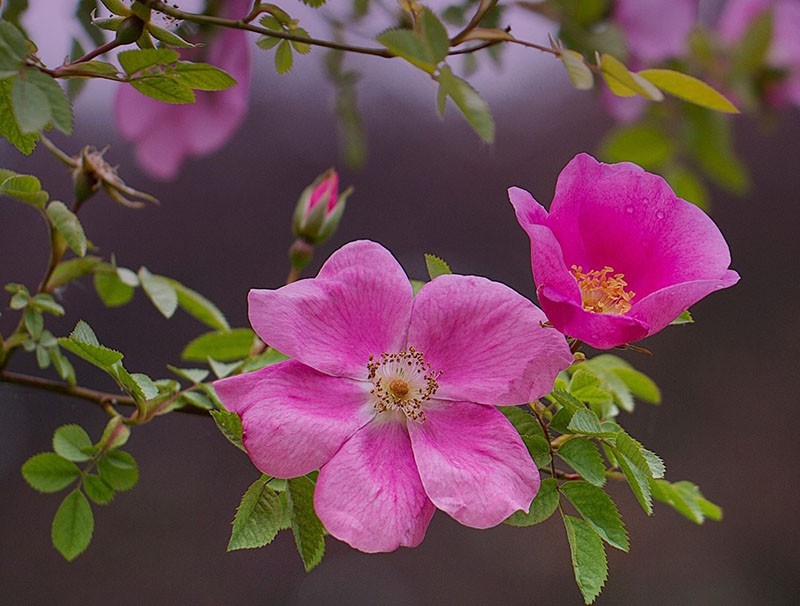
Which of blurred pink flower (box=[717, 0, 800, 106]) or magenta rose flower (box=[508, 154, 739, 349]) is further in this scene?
blurred pink flower (box=[717, 0, 800, 106])

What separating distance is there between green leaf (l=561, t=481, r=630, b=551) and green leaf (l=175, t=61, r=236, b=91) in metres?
0.18

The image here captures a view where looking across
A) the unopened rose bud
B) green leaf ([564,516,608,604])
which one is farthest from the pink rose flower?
green leaf ([564,516,608,604])

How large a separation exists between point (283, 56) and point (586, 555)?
208 mm

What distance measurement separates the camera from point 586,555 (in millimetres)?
300

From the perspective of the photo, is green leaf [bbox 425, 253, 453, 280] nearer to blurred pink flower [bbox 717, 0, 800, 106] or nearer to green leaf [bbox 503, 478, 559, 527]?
green leaf [bbox 503, 478, 559, 527]

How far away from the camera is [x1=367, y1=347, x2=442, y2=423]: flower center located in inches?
11.7

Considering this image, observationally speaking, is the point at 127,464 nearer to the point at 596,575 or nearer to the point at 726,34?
the point at 596,575

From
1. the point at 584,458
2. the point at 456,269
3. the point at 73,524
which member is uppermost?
the point at 584,458

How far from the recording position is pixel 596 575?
0.97 ft

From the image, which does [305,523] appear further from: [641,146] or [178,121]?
[641,146]

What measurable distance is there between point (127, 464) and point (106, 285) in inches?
5.1

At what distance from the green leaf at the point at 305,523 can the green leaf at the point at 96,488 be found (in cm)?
11

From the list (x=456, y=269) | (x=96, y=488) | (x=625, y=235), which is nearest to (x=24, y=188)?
(x=96, y=488)

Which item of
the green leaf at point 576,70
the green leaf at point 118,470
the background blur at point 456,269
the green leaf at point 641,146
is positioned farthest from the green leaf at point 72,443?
the background blur at point 456,269
